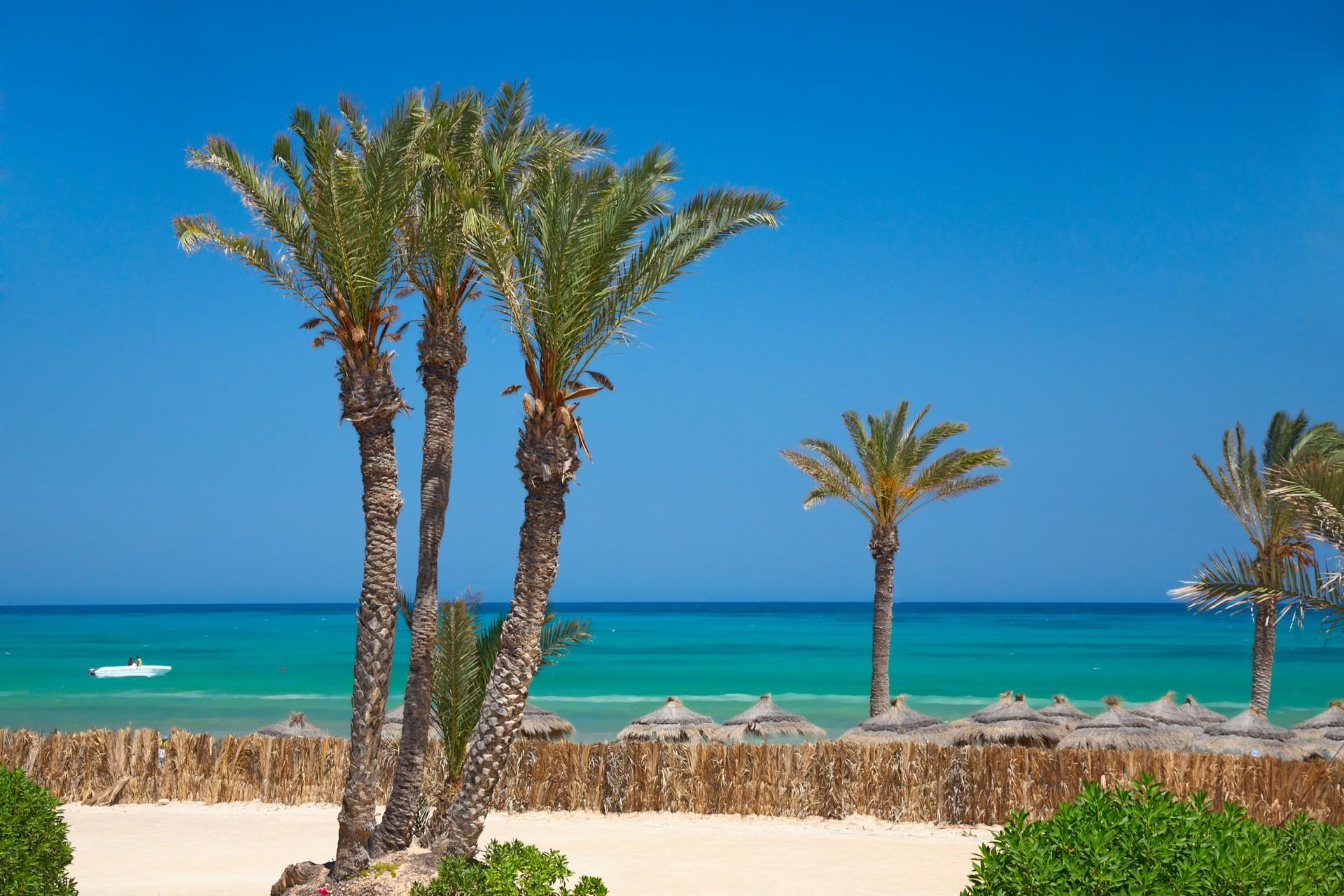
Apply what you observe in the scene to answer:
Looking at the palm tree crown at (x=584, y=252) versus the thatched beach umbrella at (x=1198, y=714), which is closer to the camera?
the palm tree crown at (x=584, y=252)

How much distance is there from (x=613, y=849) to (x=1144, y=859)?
11086 mm

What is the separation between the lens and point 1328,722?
22531 mm

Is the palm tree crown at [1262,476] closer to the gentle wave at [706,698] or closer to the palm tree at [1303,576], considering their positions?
the palm tree at [1303,576]

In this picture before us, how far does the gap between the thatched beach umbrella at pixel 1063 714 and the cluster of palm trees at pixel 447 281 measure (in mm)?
15416

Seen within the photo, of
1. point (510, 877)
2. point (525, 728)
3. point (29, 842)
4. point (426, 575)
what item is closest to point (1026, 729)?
point (525, 728)

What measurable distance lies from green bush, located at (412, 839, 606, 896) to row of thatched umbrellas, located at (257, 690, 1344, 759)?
1094 centimetres

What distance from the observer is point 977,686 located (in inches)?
2231

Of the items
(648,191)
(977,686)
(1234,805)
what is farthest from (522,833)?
(977,686)

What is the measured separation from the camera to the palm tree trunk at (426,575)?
11914 mm

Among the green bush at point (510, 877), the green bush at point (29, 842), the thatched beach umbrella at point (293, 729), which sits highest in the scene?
the green bush at point (29, 842)

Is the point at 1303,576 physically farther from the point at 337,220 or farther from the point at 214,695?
the point at 214,695

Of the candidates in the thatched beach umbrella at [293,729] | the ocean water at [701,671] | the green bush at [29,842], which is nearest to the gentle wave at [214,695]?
the ocean water at [701,671]

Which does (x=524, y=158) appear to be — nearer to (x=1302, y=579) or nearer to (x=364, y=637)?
(x=364, y=637)

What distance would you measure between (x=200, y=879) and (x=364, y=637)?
478cm
